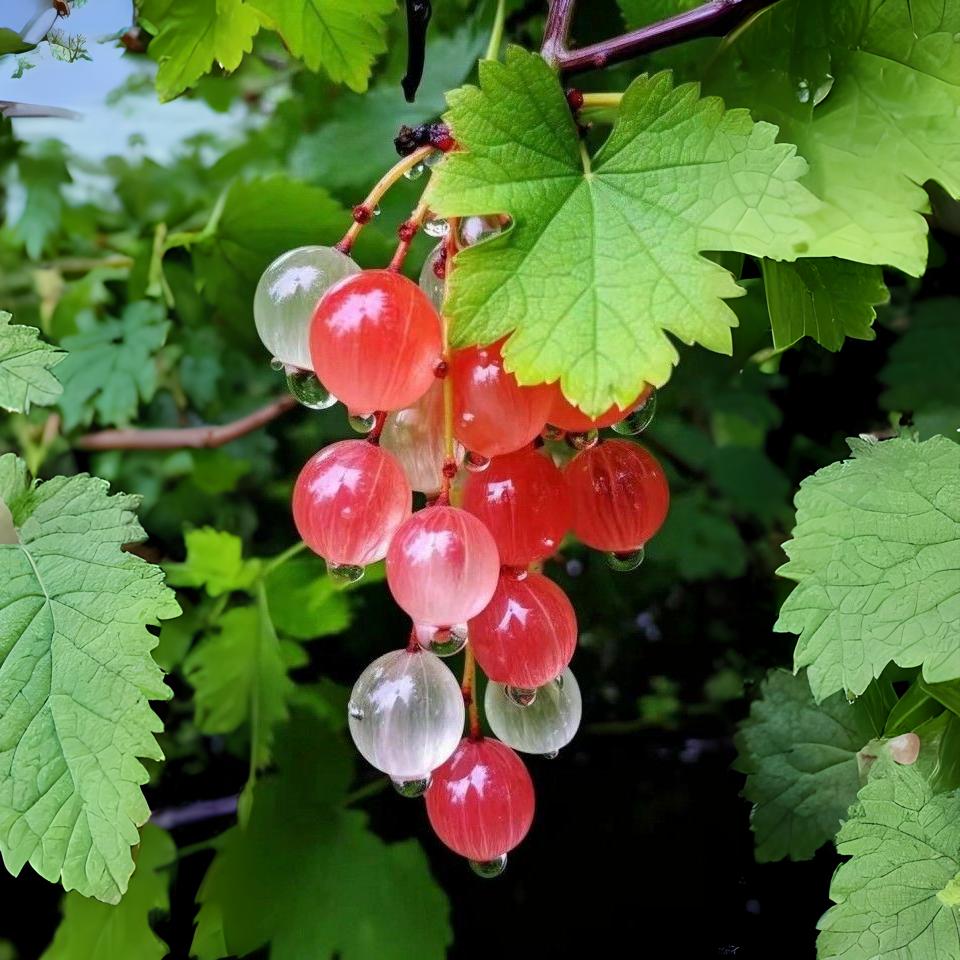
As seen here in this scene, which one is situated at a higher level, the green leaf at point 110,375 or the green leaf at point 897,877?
the green leaf at point 897,877

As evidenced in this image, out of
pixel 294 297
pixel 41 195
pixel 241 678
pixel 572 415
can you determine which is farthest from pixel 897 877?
pixel 41 195

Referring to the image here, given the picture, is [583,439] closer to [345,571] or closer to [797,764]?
[345,571]

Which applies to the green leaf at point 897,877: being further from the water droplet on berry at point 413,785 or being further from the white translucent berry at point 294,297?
the white translucent berry at point 294,297

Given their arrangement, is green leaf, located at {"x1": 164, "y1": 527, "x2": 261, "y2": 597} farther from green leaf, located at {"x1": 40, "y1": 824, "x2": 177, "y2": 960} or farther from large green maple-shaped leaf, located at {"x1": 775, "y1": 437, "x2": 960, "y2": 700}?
large green maple-shaped leaf, located at {"x1": 775, "y1": 437, "x2": 960, "y2": 700}

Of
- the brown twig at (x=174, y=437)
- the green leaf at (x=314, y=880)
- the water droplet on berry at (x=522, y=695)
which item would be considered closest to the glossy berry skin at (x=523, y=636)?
the water droplet on berry at (x=522, y=695)

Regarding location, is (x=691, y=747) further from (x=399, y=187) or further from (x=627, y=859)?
(x=399, y=187)

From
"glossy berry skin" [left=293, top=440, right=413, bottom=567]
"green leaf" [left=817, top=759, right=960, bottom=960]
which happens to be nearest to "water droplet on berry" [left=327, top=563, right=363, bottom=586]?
"glossy berry skin" [left=293, top=440, right=413, bottom=567]
